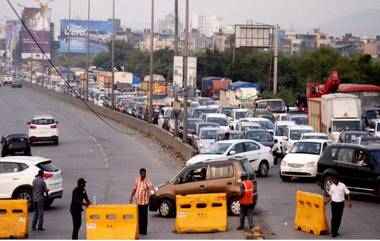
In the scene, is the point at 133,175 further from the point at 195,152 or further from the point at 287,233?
the point at 287,233

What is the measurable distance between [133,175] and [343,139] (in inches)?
354

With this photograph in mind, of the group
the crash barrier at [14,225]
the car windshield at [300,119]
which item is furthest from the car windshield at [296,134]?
the crash barrier at [14,225]

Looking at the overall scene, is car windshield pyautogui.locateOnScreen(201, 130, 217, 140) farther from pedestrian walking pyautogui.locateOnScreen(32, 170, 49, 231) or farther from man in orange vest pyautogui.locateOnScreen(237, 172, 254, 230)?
man in orange vest pyautogui.locateOnScreen(237, 172, 254, 230)

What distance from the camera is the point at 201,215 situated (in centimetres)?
2108

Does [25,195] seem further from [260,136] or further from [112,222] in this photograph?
[260,136]

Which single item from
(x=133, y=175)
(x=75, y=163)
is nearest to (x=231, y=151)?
(x=133, y=175)

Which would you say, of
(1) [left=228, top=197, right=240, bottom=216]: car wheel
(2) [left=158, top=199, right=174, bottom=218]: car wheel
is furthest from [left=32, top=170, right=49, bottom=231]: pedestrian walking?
(1) [left=228, top=197, right=240, bottom=216]: car wheel

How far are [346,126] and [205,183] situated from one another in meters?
21.7

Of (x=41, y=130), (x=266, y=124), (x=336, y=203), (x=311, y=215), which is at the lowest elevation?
(x=41, y=130)

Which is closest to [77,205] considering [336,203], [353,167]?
[336,203]

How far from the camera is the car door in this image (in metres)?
23.4

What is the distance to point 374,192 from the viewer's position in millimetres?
25859

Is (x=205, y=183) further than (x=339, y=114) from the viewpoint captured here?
No

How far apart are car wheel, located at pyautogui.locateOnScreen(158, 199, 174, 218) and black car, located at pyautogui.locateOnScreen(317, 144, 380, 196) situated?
4.58m
